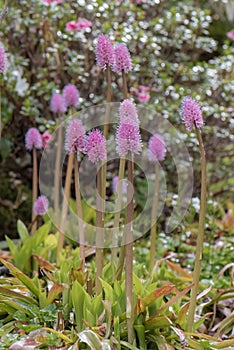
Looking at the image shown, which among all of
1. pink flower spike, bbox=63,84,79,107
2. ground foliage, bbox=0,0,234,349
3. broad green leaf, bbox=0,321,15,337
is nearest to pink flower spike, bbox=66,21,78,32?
ground foliage, bbox=0,0,234,349

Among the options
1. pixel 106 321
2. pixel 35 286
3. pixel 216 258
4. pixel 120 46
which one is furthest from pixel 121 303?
pixel 216 258

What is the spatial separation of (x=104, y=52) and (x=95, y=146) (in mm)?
376

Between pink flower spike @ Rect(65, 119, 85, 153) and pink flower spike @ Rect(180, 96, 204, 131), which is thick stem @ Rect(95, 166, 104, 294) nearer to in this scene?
pink flower spike @ Rect(65, 119, 85, 153)

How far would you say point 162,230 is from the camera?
13.0 feet

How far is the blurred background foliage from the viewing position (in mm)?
3779

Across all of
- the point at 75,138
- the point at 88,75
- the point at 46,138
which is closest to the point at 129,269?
the point at 75,138

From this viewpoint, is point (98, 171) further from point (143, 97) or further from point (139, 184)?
point (139, 184)

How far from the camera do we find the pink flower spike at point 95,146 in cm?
197

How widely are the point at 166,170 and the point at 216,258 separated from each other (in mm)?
1065

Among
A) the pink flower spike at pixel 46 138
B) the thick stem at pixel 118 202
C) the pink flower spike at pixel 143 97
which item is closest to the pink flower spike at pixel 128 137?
the thick stem at pixel 118 202

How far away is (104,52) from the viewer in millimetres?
2139

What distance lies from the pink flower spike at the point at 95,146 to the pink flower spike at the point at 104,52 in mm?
312

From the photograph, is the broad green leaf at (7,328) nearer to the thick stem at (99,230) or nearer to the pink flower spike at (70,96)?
the thick stem at (99,230)

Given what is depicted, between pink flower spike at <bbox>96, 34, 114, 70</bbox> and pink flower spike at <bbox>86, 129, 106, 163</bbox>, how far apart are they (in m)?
0.31
